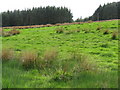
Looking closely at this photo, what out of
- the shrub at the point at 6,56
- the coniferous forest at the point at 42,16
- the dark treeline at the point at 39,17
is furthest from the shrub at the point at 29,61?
the dark treeline at the point at 39,17

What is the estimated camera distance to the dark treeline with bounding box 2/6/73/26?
87.9 m

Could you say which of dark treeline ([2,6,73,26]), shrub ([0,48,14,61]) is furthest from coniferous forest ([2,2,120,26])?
shrub ([0,48,14,61])

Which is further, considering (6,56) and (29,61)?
(6,56)

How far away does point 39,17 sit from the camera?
8925cm

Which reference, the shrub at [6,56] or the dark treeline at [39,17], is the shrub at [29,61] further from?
the dark treeline at [39,17]

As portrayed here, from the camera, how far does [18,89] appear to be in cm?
448

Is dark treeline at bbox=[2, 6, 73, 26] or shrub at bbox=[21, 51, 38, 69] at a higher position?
dark treeline at bbox=[2, 6, 73, 26]

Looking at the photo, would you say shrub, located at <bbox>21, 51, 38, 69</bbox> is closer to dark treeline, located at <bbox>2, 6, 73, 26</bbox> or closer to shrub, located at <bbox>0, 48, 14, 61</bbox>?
shrub, located at <bbox>0, 48, 14, 61</bbox>

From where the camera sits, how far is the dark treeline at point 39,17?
87938 mm

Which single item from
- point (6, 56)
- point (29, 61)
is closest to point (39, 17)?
point (6, 56)

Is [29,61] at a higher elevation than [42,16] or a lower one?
lower

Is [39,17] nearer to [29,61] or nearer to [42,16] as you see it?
[42,16]

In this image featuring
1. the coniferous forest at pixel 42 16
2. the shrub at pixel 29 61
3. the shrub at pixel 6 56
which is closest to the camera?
the shrub at pixel 29 61

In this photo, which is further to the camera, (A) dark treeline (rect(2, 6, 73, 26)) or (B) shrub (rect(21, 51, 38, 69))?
(A) dark treeline (rect(2, 6, 73, 26))
